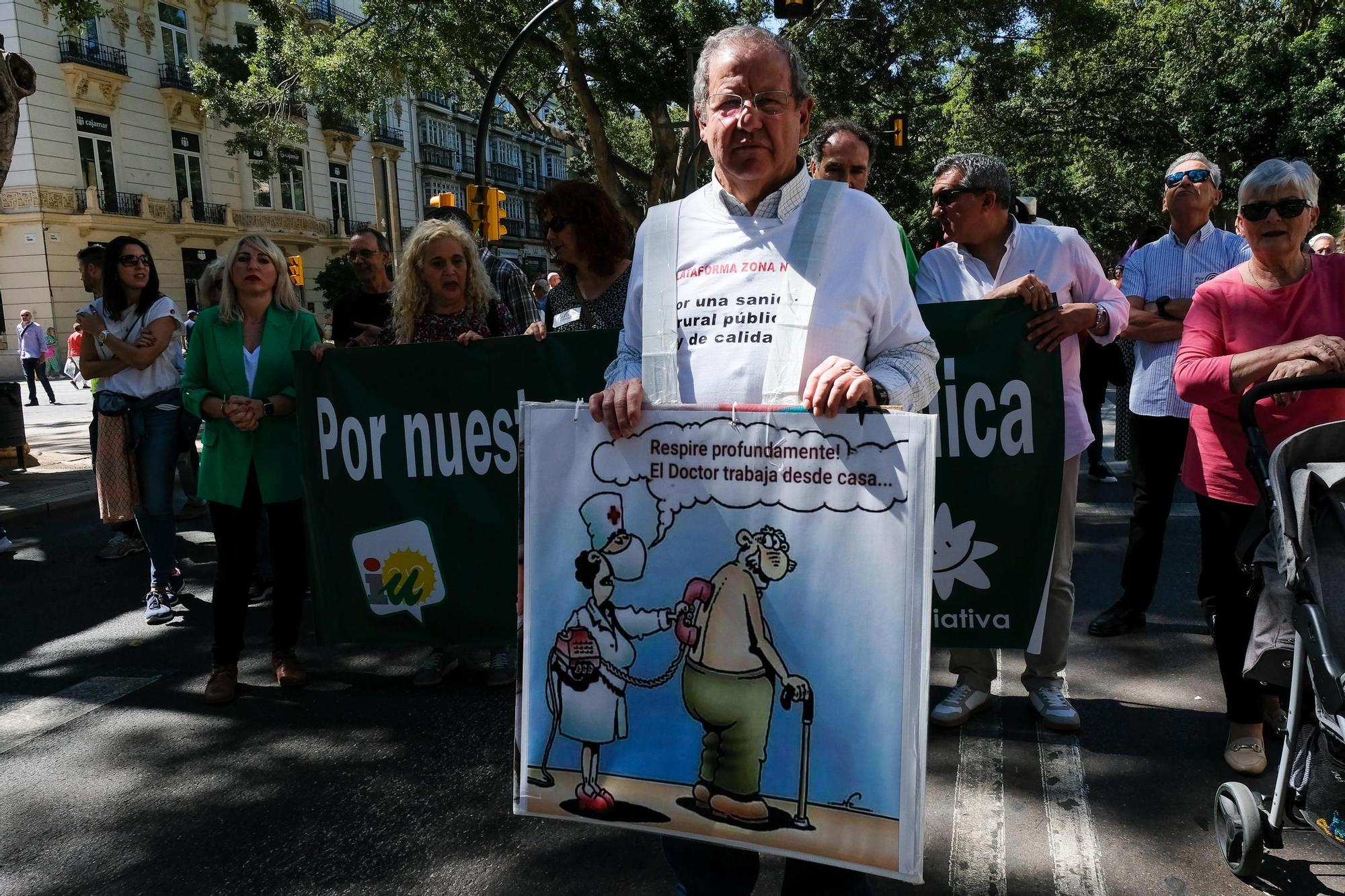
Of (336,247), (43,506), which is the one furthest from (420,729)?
(336,247)

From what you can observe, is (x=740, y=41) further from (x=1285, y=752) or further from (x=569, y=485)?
(x=1285, y=752)

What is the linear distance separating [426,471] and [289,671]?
45.7 inches

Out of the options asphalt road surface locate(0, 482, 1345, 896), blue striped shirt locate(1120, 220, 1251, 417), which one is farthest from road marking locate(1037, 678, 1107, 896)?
blue striped shirt locate(1120, 220, 1251, 417)

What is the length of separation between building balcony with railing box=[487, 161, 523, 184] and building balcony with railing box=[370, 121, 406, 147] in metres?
11.0

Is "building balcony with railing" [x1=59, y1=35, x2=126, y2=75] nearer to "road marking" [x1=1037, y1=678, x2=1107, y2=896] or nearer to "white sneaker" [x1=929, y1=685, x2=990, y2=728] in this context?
"white sneaker" [x1=929, y1=685, x2=990, y2=728]

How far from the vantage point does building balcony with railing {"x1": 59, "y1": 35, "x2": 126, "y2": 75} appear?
2986cm

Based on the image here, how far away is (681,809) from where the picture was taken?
6.36 feet

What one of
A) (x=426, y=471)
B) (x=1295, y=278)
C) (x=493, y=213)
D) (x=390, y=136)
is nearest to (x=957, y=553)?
(x=1295, y=278)

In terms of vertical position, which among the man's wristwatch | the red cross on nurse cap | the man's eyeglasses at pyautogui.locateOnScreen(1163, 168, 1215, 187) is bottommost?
the red cross on nurse cap

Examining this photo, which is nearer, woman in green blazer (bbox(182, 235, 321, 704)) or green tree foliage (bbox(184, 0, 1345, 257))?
woman in green blazer (bbox(182, 235, 321, 704))

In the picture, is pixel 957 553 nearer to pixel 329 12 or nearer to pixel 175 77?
pixel 175 77

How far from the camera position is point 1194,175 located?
4.83 m

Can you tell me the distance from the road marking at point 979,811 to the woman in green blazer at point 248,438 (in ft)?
9.27

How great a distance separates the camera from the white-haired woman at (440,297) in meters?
4.46
